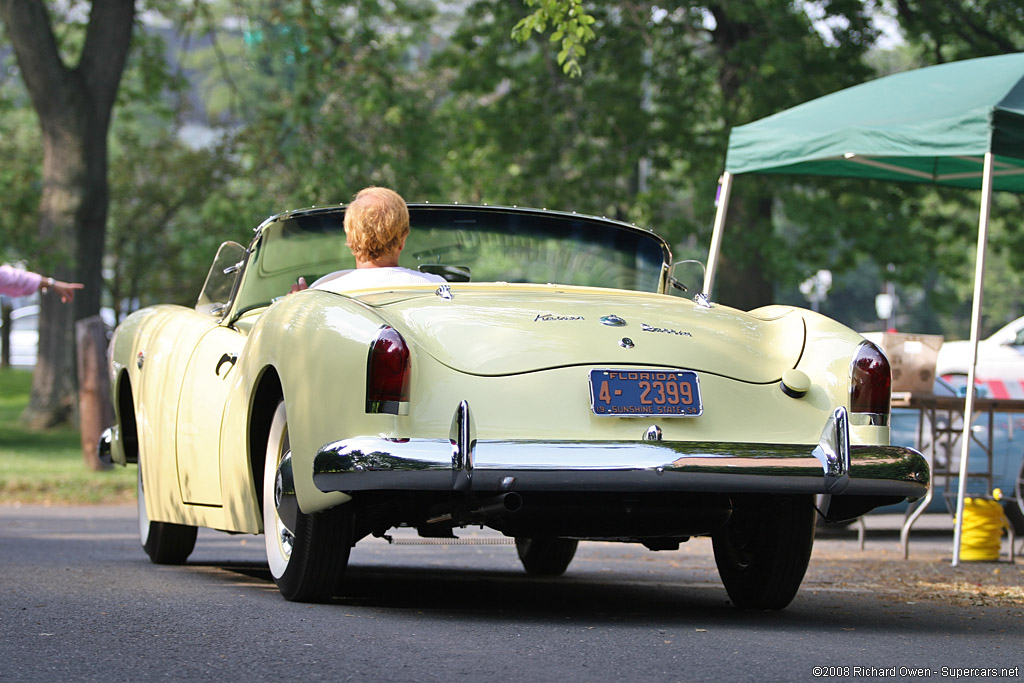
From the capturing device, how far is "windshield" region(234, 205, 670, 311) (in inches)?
243

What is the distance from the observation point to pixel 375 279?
5625 millimetres

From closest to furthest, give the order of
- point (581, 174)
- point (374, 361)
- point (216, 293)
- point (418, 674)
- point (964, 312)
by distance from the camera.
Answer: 1. point (418, 674)
2. point (374, 361)
3. point (216, 293)
4. point (581, 174)
5. point (964, 312)

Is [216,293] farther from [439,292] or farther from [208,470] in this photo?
[439,292]

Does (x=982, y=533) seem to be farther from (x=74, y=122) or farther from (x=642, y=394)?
(x=74, y=122)

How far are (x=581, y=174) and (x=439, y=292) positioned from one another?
16494mm

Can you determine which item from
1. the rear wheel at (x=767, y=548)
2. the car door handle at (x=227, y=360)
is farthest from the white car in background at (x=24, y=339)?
the rear wheel at (x=767, y=548)

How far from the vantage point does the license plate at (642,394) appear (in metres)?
4.73

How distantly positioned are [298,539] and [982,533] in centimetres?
514

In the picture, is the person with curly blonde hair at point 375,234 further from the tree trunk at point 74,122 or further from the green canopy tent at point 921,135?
the tree trunk at point 74,122

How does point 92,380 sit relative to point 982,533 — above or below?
above

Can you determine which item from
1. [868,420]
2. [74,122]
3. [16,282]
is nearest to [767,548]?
[868,420]

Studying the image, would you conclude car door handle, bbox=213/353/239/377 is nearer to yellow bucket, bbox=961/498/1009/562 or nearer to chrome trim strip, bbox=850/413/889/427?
chrome trim strip, bbox=850/413/889/427

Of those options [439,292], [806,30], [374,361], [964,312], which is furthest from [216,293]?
[964,312]

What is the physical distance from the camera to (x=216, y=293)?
23.5 ft
